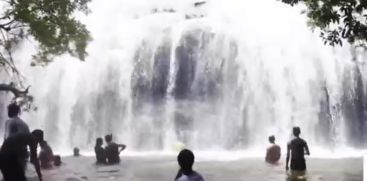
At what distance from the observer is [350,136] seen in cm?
1296

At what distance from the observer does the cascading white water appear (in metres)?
13.2

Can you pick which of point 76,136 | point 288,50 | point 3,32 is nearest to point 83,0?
point 3,32

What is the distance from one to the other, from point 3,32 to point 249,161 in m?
4.94

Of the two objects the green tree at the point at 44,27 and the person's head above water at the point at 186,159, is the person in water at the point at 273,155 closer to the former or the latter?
the green tree at the point at 44,27

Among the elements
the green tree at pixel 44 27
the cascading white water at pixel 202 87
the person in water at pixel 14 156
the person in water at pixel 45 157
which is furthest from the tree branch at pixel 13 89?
the person in water at pixel 14 156

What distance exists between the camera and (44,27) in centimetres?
994

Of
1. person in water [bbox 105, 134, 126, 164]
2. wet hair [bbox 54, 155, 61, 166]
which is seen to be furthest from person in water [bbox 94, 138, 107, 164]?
wet hair [bbox 54, 155, 61, 166]

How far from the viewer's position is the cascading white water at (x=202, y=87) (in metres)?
13.2

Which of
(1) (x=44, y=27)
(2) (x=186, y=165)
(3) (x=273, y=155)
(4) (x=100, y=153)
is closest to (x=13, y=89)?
(1) (x=44, y=27)

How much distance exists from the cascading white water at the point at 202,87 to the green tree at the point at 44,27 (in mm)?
1951

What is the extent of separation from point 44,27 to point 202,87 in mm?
5101

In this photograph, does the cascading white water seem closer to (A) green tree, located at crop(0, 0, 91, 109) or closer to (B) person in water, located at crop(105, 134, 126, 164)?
(A) green tree, located at crop(0, 0, 91, 109)

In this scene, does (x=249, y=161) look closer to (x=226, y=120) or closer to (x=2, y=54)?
(x=226, y=120)

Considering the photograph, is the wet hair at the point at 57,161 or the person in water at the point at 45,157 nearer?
the person in water at the point at 45,157
